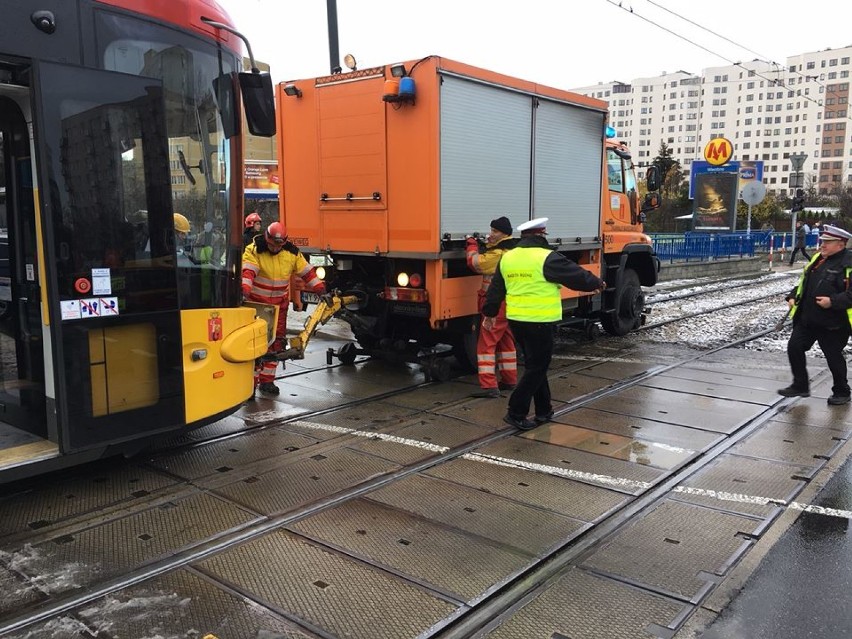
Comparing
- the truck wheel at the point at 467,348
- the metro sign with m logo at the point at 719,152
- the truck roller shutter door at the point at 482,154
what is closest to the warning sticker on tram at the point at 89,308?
the truck roller shutter door at the point at 482,154

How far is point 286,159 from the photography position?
26.1ft

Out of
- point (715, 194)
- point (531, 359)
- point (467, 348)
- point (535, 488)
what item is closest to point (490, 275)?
point (467, 348)

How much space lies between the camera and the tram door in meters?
4.16

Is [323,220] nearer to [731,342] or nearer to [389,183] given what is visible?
[389,183]

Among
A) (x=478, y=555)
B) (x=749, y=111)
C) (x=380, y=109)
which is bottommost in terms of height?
(x=478, y=555)

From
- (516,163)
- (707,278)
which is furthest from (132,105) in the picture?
(707,278)

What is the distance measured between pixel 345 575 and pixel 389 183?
4.43m

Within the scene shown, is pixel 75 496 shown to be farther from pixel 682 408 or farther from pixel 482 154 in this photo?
pixel 682 408

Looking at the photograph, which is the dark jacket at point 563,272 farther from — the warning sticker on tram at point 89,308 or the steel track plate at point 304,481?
the warning sticker on tram at point 89,308

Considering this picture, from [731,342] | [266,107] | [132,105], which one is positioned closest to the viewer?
[132,105]

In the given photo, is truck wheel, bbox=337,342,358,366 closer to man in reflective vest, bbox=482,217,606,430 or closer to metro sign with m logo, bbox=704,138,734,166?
man in reflective vest, bbox=482,217,606,430

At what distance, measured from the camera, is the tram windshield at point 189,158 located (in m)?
4.02

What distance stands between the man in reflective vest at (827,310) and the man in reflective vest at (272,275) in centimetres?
478

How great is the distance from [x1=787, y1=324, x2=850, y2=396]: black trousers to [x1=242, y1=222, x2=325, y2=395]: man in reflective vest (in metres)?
4.80
